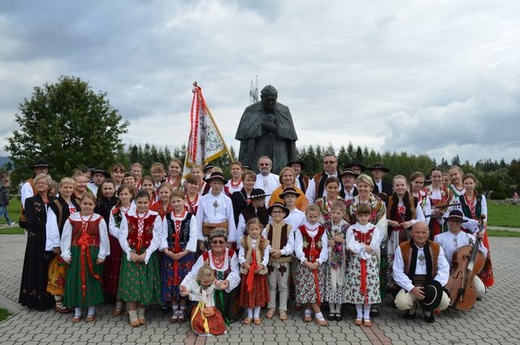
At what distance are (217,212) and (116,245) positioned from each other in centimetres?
136

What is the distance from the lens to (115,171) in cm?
675

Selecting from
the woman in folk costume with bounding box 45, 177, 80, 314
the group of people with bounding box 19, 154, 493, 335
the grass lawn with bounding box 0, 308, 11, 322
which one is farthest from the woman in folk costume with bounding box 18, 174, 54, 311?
the grass lawn with bounding box 0, 308, 11, 322

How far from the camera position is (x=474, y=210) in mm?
6664

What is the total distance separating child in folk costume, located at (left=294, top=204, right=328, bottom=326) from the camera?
17.7ft

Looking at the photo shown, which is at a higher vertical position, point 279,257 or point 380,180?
point 380,180

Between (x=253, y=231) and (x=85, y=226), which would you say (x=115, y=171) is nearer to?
(x=85, y=226)

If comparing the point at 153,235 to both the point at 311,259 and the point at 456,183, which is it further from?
the point at 456,183

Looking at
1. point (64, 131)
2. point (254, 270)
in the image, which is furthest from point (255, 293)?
point (64, 131)

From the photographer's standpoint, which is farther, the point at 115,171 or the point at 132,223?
the point at 115,171

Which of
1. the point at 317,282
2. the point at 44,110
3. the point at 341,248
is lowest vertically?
the point at 317,282

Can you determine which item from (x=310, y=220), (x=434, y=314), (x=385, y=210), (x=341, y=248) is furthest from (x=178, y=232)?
(x=434, y=314)

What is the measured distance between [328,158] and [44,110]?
22140mm

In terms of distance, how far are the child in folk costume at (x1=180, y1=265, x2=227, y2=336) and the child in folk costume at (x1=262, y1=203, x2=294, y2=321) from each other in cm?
75

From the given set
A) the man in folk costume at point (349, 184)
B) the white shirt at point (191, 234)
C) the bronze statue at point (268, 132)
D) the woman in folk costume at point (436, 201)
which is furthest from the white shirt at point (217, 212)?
the woman in folk costume at point (436, 201)
